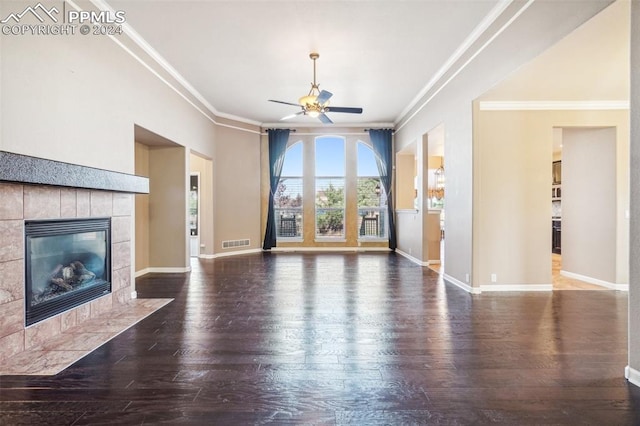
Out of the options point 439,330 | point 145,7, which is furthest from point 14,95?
point 439,330

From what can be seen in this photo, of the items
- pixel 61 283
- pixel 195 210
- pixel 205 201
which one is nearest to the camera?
pixel 61 283

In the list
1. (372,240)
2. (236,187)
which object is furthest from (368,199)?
(236,187)

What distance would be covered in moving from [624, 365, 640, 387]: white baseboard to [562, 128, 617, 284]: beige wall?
330cm

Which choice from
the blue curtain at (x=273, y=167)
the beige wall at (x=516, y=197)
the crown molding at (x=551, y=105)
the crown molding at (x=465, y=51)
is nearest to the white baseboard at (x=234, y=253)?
the blue curtain at (x=273, y=167)

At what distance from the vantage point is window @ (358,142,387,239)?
30.5 feet

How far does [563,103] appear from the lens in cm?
471

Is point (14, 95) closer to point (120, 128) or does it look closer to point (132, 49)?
point (120, 128)

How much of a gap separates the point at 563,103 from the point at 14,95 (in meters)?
6.37

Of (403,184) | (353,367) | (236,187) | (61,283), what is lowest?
(353,367)

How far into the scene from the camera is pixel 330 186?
9.34 meters

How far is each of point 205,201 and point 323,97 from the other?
4.52 metres

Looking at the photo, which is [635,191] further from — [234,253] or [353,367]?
[234,253]

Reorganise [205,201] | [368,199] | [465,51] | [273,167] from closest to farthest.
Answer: [465,51]
[205,201]
[273,167]
[368,199]

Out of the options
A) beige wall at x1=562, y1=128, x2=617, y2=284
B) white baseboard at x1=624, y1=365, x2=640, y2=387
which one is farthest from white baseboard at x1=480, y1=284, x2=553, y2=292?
white baseboard at x1=624, y1=365, x2=640, y2=387
